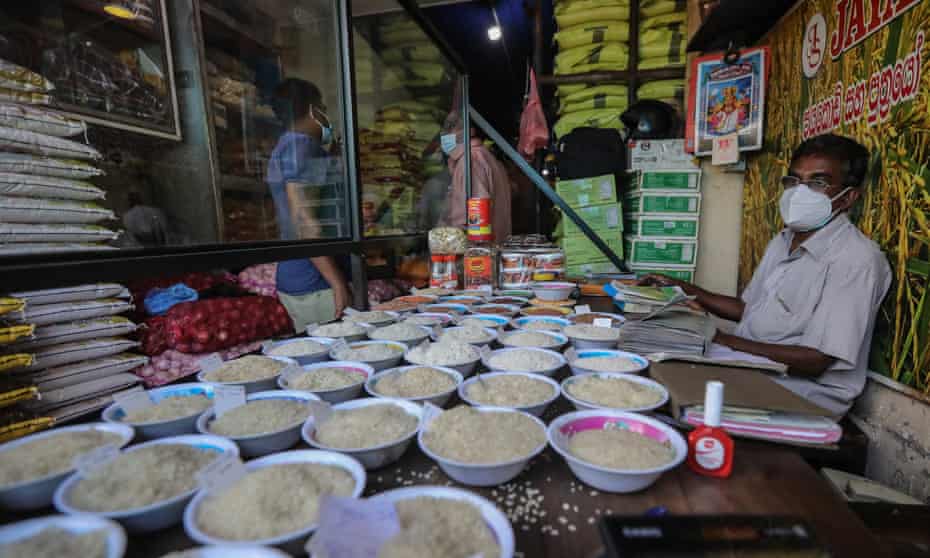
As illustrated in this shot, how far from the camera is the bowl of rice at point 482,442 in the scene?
753mm

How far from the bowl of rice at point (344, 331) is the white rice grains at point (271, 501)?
2.82 ft

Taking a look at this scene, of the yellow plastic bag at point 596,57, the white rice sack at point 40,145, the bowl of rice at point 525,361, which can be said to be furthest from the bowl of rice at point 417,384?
the yellow plastic bag at point 596,57

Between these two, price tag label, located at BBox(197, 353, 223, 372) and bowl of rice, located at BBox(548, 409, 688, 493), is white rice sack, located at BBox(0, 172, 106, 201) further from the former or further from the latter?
bowl of rice, located at BBox(548, 409, 688, 493)

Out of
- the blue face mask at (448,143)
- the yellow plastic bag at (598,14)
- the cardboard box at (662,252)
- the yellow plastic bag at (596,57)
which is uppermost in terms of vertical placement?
the yellow plastic bag at (598,14)

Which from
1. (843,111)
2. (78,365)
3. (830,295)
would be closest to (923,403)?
(830,295)

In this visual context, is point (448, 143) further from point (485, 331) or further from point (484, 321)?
point (485, 331)

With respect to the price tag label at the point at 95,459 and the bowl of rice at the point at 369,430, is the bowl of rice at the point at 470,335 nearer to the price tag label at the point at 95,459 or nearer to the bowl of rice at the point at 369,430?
the bowl of rice at the point at 369,430

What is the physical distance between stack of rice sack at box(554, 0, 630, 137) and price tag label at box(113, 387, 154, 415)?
170 inches

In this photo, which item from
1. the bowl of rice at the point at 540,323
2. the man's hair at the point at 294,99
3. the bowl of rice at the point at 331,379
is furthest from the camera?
the man's hair at the point at 294,99

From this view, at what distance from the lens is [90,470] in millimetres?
723

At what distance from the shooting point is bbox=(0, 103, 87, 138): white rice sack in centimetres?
138

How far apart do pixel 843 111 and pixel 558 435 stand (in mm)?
2337

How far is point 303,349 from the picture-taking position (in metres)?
1.44

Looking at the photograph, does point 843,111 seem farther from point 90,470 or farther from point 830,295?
point 90,470
